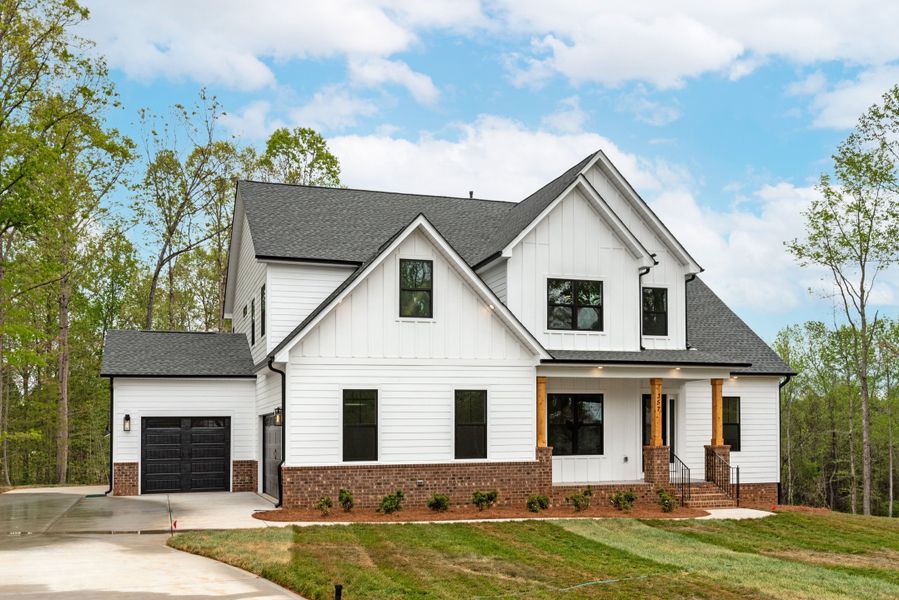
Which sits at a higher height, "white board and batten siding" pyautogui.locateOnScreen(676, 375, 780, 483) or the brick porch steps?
"white board and batten siding" pyautogui.locateOnScreen(676, 375, 780, 483)

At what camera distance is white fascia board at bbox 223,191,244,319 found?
25922 millimetres

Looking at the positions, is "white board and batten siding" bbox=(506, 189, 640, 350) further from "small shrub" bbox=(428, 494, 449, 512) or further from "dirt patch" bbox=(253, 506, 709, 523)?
"small shrub" bbox=(428, 494, 449, 512)

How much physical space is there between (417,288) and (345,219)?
19.1 ft

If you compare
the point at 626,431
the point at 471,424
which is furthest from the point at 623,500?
the point at 471,424

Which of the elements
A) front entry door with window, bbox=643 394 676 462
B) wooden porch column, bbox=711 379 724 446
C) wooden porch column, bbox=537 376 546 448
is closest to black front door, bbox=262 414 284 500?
wooden porch column, bbox=537 376 546 448

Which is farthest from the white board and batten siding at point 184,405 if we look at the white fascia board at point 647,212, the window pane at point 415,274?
the white fascia board at point 647,212

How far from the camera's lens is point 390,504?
18.2 metres

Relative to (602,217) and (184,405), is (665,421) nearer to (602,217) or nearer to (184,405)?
(602,217)

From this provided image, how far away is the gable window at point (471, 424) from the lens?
65.0ft

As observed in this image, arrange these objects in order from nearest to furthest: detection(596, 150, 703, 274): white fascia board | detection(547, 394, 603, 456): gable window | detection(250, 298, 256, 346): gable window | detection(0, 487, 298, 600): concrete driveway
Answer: detection(0, 487, 298, 600): concrete driveway → detection(547, 394, 603, 456): gable window → detection(596, 150, 703, 274): white fascia board → detection(250, 298, 256, 346): gable window

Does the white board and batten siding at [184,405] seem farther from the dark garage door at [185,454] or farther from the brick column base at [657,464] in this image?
the brick column base at [657,464]

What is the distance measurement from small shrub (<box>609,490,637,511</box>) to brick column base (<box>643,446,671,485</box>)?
3.91 feet

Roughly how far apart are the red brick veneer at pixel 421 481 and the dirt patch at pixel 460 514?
31 cm

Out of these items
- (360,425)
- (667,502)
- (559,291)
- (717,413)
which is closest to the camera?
(360,425)
